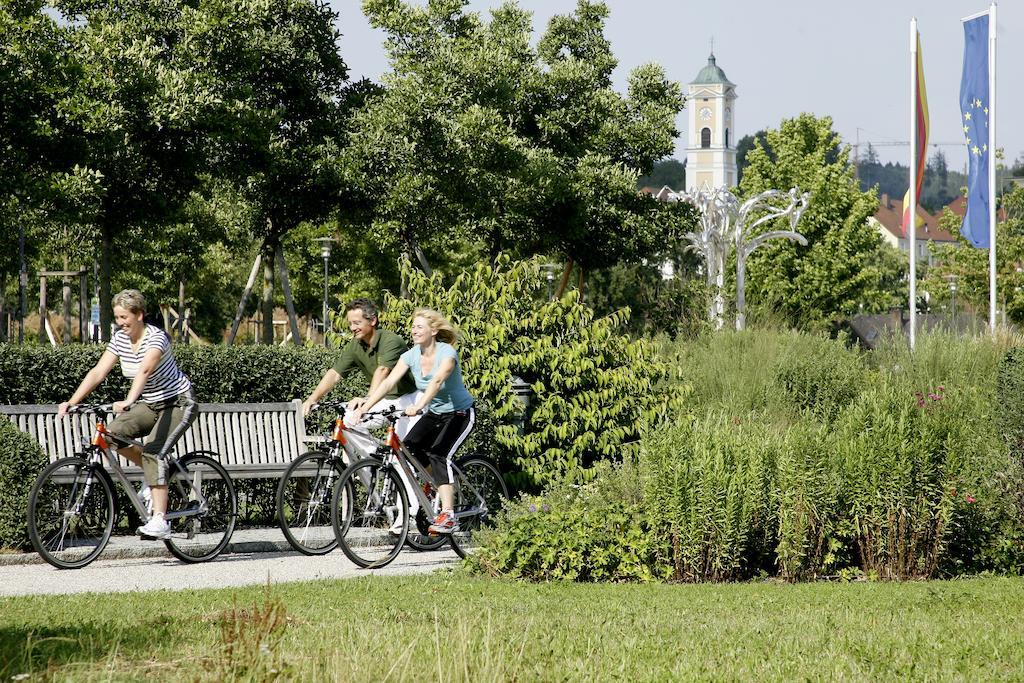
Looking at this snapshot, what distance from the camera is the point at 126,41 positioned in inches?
1096

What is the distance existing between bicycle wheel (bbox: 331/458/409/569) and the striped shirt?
54.7 inches

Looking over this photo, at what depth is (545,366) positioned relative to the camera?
37.6 feet

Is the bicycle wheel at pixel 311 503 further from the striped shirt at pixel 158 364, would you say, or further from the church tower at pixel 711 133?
the church tower at pixel 711 133

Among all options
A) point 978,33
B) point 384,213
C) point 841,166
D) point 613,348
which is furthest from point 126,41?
point 841,166

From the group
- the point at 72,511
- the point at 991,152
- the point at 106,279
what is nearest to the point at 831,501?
the point at 72,511

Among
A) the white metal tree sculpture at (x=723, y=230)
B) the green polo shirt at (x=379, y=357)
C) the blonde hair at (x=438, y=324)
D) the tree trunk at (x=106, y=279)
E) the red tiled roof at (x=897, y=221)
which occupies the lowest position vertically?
the green polo shirt at (x=379, y=357)

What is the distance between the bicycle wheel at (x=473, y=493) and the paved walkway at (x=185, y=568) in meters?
0.18

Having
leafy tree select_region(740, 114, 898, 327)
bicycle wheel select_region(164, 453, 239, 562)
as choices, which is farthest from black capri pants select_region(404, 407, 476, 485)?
leafy tree select_region(740, 114, 898, 327)

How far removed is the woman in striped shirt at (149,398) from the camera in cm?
867

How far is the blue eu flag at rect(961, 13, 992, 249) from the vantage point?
21.2 m

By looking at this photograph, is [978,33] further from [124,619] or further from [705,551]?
[124,619]

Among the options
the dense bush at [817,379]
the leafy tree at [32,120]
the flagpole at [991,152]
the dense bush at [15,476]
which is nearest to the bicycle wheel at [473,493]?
the dense bush at [15,476]

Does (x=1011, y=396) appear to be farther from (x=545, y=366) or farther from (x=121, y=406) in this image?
(x=121, y=406)

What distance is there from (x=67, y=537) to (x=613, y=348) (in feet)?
16.7
